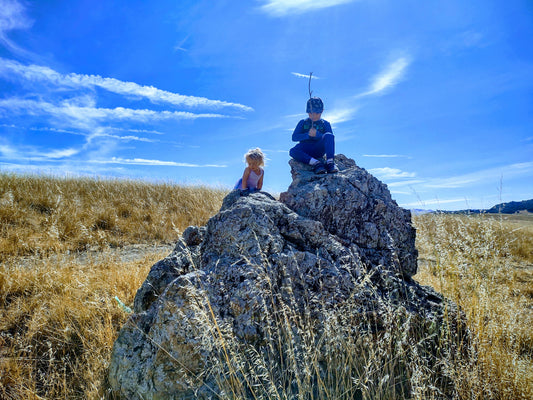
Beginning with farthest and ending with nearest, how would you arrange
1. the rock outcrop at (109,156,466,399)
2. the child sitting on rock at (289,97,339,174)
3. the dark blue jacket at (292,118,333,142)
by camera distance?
the dark blue jacket at (292,118,333,142) < the child sitting on rock at (289,97,339,174) < the rock outcrop at (109,156,466,399)

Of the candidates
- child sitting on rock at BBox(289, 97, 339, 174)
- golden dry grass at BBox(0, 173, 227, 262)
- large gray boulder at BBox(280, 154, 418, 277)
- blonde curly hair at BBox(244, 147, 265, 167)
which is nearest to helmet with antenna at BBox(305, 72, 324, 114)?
child sitting on rock at BBox(289, 97, 339, 174)

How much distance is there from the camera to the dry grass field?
2.46 m

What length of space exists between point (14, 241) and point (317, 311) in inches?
311

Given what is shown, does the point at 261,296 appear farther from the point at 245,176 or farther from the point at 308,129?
the point at 308,129

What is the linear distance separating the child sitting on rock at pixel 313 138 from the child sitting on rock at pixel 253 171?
601 mm

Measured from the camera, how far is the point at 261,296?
2.36 meters

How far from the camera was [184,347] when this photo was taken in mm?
2287

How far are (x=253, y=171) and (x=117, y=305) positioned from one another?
2.96 meters

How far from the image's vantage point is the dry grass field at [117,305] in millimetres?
2459

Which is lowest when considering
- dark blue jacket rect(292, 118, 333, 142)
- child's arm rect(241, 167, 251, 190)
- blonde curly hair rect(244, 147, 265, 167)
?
child's arm rect(241, 167, 251, 190)

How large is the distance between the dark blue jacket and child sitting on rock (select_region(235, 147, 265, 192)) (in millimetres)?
743

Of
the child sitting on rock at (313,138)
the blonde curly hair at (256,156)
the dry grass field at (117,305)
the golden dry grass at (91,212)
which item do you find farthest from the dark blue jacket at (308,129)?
the golden dry grass at (91,212)

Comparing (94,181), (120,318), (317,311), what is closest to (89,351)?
(120,318)

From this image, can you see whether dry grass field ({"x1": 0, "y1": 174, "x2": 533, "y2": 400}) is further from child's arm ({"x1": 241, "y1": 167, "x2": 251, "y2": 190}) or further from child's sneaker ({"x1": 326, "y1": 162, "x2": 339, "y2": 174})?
child's arm ({"x1": 241, "y1": 167, "x2": 251, "y2": 190})
